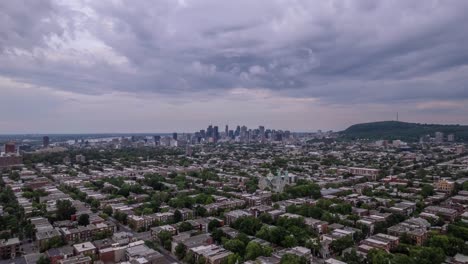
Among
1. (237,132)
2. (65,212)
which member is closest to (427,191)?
(65,212)

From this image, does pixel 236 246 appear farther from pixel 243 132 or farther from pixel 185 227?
pixel 243 132

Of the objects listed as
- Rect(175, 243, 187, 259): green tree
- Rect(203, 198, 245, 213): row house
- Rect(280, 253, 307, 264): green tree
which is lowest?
Rect(175, 243, 187, 259): green tree

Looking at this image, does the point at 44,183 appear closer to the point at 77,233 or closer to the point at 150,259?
the point at 77,233

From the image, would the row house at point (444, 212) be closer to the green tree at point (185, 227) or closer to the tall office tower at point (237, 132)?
the green tree at point (185, 227)

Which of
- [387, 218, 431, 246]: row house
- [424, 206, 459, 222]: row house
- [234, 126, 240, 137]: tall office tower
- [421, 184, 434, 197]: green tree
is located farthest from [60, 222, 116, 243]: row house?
[234, 126, 240, 137]: tall office tower

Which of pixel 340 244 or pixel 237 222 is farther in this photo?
pixel 237 222

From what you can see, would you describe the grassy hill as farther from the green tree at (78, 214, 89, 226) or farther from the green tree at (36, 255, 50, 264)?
the green tree at (36, 255, 50, 264)

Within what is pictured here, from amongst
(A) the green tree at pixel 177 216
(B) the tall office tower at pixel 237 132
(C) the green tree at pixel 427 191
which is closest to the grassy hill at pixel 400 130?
(B) the tall office tower at pixel 237 132

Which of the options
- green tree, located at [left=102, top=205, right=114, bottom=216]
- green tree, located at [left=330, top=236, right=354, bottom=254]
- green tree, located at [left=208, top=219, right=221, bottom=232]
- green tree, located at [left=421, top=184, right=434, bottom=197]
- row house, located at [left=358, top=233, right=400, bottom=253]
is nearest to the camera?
row house, located at [left=358, top=233, right=400, bottom=253]
